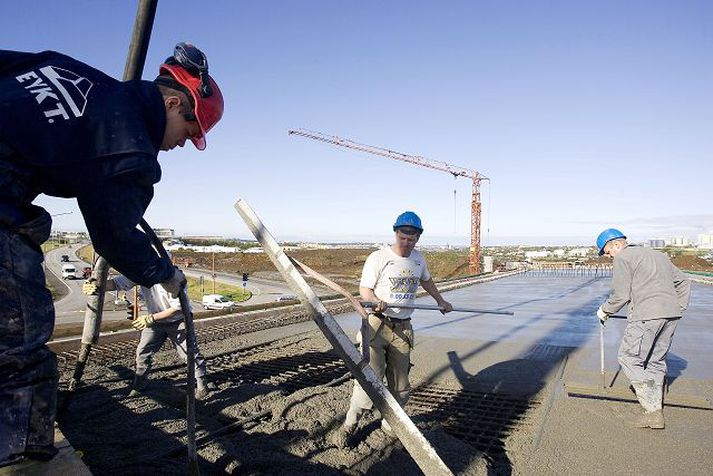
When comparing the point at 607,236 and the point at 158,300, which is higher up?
the point at 607,236

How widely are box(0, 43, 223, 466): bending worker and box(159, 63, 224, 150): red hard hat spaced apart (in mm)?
199

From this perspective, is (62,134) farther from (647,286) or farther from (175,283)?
(647,286)

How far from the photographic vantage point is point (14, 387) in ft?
4.83

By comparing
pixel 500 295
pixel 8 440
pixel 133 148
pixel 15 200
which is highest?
pixel 133 148

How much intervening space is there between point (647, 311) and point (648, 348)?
38cm

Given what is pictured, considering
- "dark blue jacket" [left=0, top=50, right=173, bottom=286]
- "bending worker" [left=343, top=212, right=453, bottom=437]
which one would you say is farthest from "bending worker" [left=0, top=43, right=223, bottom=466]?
"bending worker" [left=343, top=212, right=453, bottom=437]

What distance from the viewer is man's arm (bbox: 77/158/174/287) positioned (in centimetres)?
154

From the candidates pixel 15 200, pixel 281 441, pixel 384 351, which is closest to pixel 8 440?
pixel 15 200

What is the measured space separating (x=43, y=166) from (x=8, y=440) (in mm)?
804

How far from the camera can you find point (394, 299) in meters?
4.71

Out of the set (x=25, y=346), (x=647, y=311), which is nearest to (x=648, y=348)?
(x=647, y=311)

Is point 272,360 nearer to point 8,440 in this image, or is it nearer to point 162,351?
point 162,351

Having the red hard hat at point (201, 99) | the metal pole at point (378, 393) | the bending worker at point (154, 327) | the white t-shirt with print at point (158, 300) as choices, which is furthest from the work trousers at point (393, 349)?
the red hard hat at point (201, 99)

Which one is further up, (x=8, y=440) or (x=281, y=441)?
(x=8, y=440)
